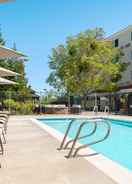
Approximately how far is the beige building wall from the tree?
7.68 ft

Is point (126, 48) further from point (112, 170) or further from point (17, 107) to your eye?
point (112, 170)

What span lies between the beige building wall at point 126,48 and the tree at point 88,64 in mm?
2342

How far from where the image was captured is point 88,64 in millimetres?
35750

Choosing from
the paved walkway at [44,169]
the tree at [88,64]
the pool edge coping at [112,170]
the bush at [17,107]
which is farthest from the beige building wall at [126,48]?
the pool edge coping at [112,170]

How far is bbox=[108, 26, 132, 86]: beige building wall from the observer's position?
40062 mm

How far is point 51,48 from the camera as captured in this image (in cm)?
4162

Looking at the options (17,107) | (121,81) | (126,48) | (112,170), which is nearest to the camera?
(112,170)

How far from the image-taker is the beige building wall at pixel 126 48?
40.1 meters

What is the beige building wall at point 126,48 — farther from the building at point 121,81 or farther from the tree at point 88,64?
the tree at point 88,64

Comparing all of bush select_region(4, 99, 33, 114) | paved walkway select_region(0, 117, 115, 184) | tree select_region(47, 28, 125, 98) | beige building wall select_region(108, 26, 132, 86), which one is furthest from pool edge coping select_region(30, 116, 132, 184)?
beige building wall select_region(108, 26, 132, 86)

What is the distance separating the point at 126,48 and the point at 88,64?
7153 mm

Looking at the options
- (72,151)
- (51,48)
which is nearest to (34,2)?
(72,151)

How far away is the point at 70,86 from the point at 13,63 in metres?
6.62

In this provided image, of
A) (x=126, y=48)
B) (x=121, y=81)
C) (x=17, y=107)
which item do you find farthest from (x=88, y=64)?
(x=17, y=107)
